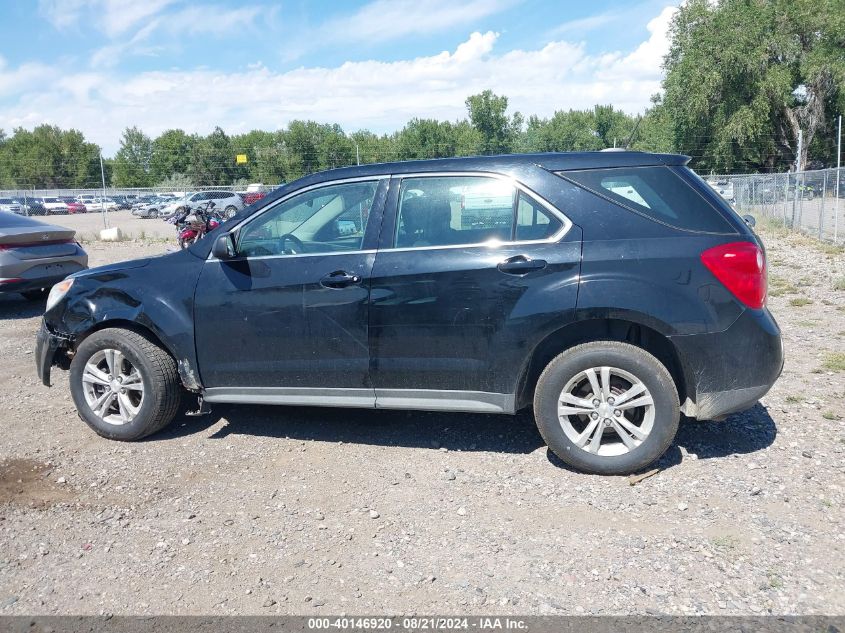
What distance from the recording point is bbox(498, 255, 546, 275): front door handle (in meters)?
3.99

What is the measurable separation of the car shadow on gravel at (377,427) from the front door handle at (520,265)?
126 centimetres

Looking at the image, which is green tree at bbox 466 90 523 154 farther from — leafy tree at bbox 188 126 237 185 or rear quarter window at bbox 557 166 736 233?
rear quarter window at bbox 557 166 736 233

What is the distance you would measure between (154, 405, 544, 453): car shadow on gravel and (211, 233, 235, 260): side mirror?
53.1 inches

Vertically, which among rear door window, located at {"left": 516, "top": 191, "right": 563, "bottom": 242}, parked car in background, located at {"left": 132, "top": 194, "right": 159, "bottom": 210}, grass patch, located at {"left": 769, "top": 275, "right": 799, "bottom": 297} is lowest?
grass patch, located at {"left": 769, "top": 275, "right": 799, "bottom": 297}

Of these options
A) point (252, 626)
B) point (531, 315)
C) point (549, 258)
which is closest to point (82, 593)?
point (252, 626)

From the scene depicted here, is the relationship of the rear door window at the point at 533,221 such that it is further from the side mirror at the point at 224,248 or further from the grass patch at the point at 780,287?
the grass patch at the point at 780,287

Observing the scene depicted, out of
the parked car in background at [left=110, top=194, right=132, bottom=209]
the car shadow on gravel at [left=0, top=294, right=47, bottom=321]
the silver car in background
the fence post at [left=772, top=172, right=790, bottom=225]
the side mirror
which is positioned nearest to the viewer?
the side mirror

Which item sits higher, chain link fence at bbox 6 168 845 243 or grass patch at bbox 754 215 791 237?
chain link fence at bbox 6 168 845 243

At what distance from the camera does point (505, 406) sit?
416cm

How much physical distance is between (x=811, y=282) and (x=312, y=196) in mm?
8990

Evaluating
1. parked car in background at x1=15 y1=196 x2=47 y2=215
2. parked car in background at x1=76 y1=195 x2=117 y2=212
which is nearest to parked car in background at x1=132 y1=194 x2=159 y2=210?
parked car in background at x1=76 y1=195 x2=117 y2=212

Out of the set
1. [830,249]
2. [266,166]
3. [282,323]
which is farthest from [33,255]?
[266,166]

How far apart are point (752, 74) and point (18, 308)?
42488mm

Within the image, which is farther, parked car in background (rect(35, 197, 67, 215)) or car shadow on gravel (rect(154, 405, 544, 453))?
parked car in background (rect(35, 197, 67, 215))
